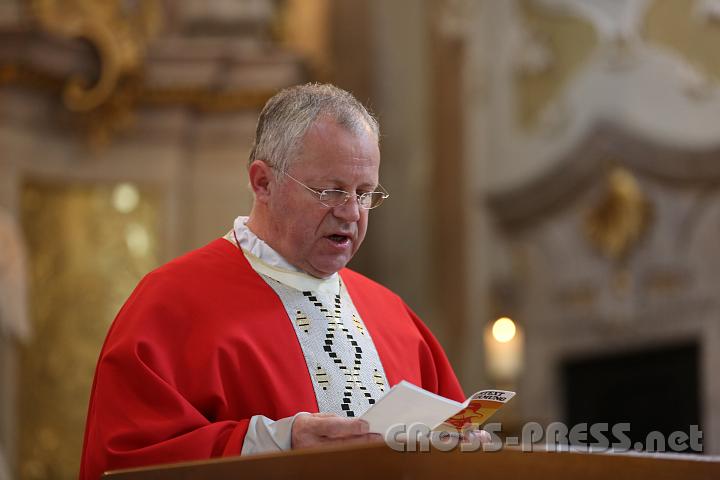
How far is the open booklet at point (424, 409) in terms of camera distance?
2.69m

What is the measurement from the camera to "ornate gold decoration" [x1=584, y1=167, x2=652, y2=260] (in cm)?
913

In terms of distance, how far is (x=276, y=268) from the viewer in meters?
3.54

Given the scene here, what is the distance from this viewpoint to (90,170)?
8.64 m

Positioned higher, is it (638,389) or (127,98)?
(127,98)

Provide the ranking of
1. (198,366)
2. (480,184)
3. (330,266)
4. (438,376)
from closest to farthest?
1. (198,366)
2. (330,266)
3. (438,376)
4. (480,184)

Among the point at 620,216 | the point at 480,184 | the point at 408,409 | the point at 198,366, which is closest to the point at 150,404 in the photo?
the point at 198,366

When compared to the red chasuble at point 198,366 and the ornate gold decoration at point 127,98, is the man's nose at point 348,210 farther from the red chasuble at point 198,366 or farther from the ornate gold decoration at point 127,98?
the ornate gold decoration at point 127,98

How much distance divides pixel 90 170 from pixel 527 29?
3.37 m

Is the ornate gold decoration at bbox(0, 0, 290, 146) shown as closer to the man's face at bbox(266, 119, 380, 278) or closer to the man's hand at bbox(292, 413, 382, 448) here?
the man's face at bbox(266, 119, 380, 278)

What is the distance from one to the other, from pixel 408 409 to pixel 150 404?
629 mm

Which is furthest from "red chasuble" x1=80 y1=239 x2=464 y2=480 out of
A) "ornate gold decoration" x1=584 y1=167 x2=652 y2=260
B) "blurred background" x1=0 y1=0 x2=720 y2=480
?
"ornate gold decoration" x1=584 y1=167 x2=652 y2=260

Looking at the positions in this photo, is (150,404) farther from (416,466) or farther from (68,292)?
(68,292)

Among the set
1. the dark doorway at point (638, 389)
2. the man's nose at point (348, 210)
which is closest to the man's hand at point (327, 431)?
the man's nose at point (348, 210)

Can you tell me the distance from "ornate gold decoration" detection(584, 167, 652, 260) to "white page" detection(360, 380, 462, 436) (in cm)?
657
